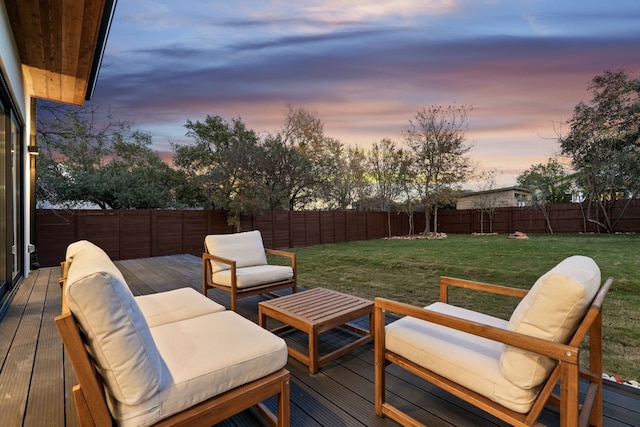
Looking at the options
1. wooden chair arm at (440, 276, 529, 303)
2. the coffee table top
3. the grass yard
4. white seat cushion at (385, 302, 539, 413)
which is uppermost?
wooden chair arm at (440, 276, 529, 303)

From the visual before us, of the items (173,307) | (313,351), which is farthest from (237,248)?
(313,351)

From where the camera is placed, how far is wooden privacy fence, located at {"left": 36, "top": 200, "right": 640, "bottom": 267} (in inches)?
297

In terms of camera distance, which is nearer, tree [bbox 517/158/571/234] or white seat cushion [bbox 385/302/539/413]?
white seat cushion [bbox 385/302/539/413]

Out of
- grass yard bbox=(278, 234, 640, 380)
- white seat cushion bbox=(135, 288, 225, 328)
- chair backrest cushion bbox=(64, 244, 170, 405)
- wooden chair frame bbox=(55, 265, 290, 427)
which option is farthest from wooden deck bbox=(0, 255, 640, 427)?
grass yard bbox=(278, 234, 640, 380)

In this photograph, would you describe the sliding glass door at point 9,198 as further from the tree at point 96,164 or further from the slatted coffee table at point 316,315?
the slatted coffee table at point 316,315

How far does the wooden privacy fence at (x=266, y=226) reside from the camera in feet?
24.8

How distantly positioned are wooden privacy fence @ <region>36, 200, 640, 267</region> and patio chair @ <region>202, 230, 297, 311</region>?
553 cm

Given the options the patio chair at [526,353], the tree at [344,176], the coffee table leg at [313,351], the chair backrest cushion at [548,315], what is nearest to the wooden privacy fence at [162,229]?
the tree at [344,176]

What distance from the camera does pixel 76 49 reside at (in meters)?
3.59

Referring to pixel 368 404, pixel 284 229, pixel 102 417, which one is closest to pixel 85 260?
pixel 102 417

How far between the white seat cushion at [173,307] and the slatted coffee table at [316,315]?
0.46 m

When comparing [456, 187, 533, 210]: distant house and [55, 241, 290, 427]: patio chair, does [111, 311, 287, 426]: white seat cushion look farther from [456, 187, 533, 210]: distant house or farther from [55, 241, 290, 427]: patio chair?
[456, 187, 533, 210]: distant house

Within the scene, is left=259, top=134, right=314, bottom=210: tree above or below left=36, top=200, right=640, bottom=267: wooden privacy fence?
above

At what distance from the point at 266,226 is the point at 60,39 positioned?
319 inches
